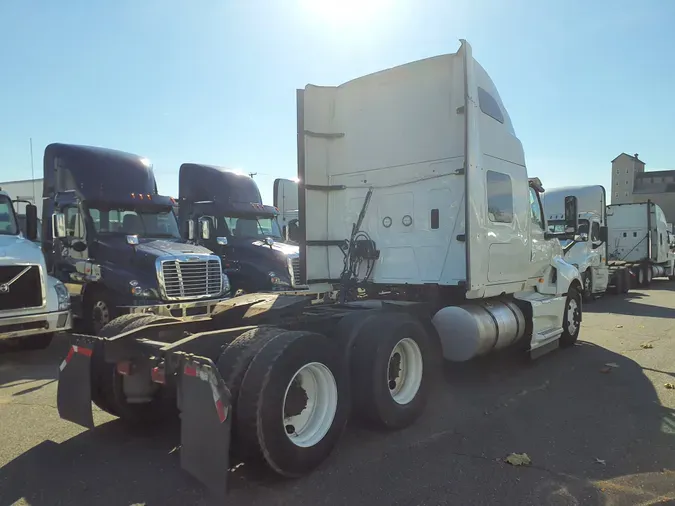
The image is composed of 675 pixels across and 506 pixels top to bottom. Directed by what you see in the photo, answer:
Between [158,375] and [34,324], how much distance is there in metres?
5.05

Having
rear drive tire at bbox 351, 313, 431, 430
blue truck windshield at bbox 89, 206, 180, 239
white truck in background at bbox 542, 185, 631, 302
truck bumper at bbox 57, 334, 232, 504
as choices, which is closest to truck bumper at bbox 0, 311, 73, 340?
blue truck windshield at bbox 89, 206, 180, 239

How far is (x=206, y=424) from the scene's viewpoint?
3338 mm

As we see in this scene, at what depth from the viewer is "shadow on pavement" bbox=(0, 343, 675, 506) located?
349 centimetres

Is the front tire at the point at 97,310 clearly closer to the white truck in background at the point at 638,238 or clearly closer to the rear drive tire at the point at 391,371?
the rear drive tire at the point at 391,371

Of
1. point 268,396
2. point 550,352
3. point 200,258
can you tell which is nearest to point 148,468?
point 268,396

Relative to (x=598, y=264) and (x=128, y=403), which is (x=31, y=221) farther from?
(x=598, y=264)

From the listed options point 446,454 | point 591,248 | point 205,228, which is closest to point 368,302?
point 446,454

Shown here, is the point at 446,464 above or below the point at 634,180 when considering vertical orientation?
below

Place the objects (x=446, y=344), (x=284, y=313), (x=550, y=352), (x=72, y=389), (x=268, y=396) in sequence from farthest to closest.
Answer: (x=550, y=352)
(x=446, y=344)
(x=284, y=313)
(x=72, y=389)
(x=268, y=396)

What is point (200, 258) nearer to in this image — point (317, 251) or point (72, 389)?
point (317, 251)

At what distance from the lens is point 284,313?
17.5 ft

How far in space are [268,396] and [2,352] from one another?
729 cm

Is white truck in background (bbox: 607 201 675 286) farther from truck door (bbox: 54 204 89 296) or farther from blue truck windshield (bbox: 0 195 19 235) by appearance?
blue truck windshield (bbox: 0 195 19 235)

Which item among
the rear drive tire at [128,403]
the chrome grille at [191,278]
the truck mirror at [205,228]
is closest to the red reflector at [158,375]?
the rear drive tire at [128,403]
